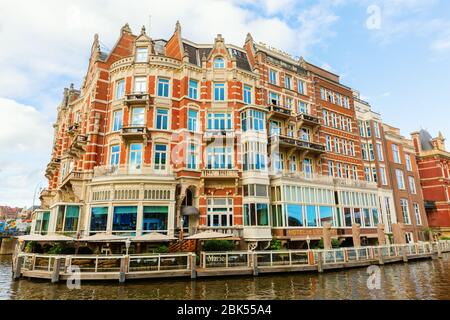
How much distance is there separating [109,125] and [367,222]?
29.5 metres

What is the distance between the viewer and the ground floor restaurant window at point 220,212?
25266 mm

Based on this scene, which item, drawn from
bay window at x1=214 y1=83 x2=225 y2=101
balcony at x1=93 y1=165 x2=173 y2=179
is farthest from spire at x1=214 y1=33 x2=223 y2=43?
balcony at x1=93 y1=165 x2=173 y2=179

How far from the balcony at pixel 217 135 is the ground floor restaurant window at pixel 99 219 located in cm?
1061

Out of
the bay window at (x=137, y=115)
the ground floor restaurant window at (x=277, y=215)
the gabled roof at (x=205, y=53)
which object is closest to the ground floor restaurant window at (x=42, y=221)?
the bay window at (x=137, y=115)

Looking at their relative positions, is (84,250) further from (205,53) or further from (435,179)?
(435,179)

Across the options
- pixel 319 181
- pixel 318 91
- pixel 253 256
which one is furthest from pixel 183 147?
pixel 318 91

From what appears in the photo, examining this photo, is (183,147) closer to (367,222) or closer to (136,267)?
(136,267)

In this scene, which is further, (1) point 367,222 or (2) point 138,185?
(1) point 367,222

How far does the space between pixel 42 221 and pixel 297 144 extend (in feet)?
91.4

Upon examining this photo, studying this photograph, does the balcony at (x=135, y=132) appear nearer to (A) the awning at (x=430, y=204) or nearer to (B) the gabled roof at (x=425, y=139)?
(A) the awning at (x=430, y=204)

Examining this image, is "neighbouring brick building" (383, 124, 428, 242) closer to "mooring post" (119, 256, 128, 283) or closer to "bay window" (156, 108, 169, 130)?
"bay window" (156, 108, 169, 130)

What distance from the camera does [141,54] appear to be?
27.4 m

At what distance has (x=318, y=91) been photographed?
119 ft

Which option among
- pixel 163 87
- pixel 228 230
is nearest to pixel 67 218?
pixel 228 230
